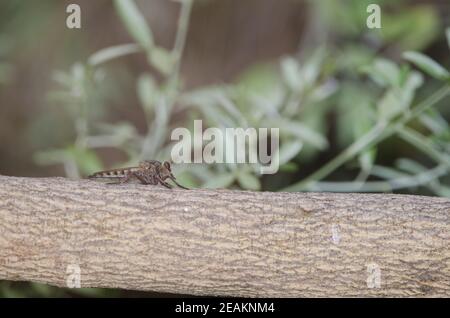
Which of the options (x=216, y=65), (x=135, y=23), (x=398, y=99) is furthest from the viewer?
(x=216, y=65)

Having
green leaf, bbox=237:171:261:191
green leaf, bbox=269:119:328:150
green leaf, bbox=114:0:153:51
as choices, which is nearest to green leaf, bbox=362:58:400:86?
green leaf, bbox=269:119:328:150

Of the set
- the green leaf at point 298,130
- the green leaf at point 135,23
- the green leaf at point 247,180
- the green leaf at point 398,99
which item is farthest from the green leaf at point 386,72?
the green leaf at point 135,23

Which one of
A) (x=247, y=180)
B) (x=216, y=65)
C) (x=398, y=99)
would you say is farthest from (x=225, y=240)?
(x=216, y=65)

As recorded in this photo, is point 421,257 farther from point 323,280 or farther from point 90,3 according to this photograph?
point 90,3

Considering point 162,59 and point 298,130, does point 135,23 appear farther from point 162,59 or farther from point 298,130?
point 298,130

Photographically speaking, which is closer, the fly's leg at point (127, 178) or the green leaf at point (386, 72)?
the fly's leg at point (127, 178)

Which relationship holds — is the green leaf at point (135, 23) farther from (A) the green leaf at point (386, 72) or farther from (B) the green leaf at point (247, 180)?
(A) the green leaf at point (386, 72)
